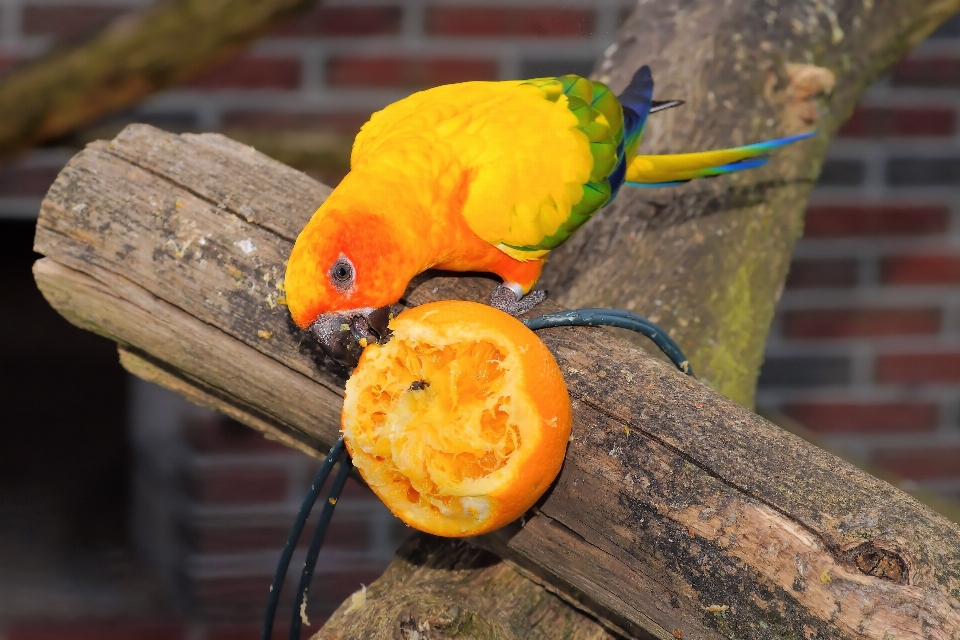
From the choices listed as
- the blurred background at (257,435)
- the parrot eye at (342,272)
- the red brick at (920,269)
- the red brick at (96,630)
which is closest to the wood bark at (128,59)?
the blurred background at (257,435)

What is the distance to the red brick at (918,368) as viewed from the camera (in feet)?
6.77

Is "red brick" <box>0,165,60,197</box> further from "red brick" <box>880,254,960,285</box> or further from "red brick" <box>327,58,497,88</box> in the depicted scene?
"red brick" <box>880,254,960,285</box>

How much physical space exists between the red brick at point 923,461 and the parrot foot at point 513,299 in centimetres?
137

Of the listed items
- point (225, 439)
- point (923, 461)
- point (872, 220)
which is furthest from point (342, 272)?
point (923, 461)

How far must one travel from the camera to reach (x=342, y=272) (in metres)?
0.87

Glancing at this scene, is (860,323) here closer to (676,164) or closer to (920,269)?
(920,269)

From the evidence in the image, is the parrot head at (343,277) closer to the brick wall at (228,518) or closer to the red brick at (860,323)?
the brick wall at (228,518)

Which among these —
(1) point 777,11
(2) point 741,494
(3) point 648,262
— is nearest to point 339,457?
(2) point 741,494

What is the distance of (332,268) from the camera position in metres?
0.87

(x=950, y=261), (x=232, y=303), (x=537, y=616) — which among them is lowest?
(x=950, y=261)

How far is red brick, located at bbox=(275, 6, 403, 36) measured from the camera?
1874 mm

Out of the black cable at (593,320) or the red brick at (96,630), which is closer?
the black cable at (593,320)

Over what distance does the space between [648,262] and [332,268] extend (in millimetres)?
515

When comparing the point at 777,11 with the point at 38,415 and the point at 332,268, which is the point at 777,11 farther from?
the point at 38,415
